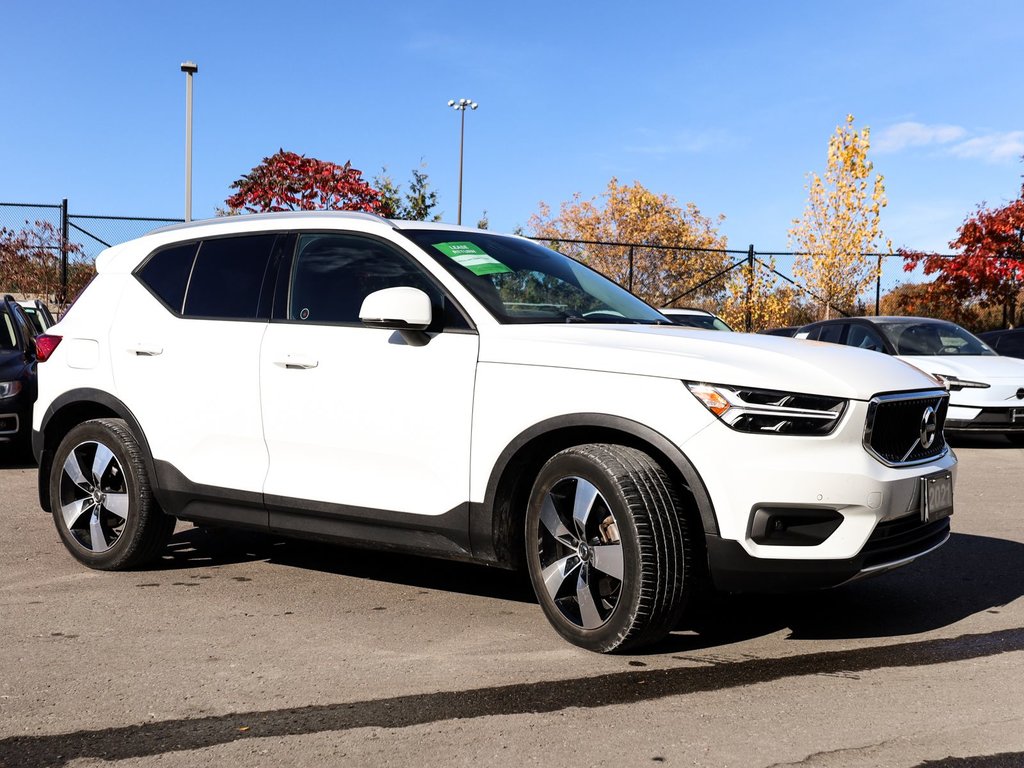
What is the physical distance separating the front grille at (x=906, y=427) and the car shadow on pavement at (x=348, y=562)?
1876 mm

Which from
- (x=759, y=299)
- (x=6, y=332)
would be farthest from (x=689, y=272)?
(x=6, y=332)

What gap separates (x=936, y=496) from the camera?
4.43 m

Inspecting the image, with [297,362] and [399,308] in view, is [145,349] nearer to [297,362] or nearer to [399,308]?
[297,362]

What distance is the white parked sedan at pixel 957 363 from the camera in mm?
12047

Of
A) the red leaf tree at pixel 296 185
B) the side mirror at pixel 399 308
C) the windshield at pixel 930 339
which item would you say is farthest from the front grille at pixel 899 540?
the red leaf tree at pixel 296 185

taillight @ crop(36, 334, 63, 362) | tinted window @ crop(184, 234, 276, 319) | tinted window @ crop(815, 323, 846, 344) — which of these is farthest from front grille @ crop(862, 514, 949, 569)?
tinted window @ crop(815, 323, 846, 344)

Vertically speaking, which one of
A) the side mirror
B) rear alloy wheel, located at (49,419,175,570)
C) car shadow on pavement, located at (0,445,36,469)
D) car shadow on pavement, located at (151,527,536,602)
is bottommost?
car shadow on pavement, located at (0,445,36,469)

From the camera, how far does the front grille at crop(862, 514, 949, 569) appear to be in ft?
13.5

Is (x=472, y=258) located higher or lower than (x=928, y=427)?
A: higher

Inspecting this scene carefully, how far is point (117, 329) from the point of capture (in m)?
5.74

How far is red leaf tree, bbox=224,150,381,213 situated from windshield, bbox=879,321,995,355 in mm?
12210

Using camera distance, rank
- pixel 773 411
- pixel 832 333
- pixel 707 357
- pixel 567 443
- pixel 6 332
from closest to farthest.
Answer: pixel 773 411, pixel 707 357, pixel 567 443, pixel 6 332, pixel 832 333

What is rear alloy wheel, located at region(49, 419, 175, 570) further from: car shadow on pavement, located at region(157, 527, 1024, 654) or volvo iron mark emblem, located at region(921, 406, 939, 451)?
volvo iron mark emblem, located at region(921, 406, 939, 451)

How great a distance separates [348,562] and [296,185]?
1715 cm
